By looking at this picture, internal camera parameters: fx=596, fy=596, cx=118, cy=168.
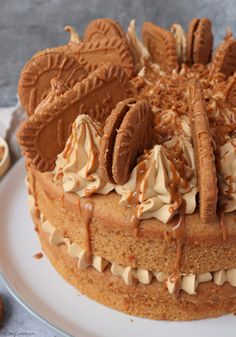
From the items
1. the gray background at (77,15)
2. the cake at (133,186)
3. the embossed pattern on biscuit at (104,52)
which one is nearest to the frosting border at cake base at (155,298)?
the cake at (133,186)

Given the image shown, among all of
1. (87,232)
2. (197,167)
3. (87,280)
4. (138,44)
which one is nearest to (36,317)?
(87,280)

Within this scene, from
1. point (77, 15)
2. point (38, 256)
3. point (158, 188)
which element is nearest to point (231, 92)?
point (158, 188)

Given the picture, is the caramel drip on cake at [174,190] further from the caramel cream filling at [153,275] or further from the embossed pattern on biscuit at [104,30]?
the embossed pattern on biscuit at [104,30]

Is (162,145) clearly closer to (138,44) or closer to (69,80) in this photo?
(69,80)

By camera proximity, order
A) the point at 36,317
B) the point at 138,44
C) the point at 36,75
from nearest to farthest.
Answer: the point at 36,317
the point at 36,75
the point at 138,44

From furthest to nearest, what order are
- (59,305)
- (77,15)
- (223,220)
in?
(77,15)
(59,305)
(223,220)

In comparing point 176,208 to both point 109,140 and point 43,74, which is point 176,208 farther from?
point 43,74

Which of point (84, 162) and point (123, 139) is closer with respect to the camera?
point (123, 139)
